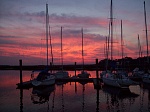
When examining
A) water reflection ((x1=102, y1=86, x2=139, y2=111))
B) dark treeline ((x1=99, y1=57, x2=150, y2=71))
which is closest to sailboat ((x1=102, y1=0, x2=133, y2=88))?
water reflection ((x1=102, y1=86, x2=139, y2=111))

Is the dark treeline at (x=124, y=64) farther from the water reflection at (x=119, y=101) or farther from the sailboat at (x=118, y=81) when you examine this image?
the water reflection at (x=119, y=101)

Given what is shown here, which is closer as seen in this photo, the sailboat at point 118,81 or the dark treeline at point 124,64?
the sailboat at point 118,81

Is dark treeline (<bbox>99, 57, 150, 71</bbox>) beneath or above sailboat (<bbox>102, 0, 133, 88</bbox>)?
above

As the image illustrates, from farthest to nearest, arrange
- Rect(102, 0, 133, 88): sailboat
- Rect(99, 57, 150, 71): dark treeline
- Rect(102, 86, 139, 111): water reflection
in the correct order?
Rect(99, 57, 150, 71): dark treeline < Rect(102, 0, 133, 88): sailboat < Rect(102, 86, 139, 111): water reflection

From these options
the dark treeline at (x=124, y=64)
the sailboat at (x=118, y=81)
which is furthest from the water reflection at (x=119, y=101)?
the dark treeline at (x=124, y=64)

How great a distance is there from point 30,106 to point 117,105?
7665 millimetres

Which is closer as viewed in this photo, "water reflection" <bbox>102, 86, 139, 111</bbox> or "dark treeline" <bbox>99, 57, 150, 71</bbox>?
"water reflection" <bbox>102, 86, 139, 111</bbox>

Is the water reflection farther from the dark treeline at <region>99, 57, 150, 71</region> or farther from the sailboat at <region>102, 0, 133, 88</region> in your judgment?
the dark treeline at <region>99, 57, 150, 71</region>

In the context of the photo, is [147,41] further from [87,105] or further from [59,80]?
[87,105]

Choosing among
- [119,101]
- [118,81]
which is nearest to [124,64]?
[118,81]

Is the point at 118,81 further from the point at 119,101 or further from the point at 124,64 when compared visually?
the point at 124,64

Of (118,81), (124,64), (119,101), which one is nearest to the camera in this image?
(119,101)

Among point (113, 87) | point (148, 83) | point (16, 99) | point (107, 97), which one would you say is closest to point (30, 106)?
point (16, 99)

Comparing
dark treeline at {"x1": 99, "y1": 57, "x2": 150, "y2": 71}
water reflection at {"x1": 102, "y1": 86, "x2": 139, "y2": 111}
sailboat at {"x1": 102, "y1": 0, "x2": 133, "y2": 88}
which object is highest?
dark treeline at {"x1": 99, "y1": 57, "x2": 150, "y2": 71}
